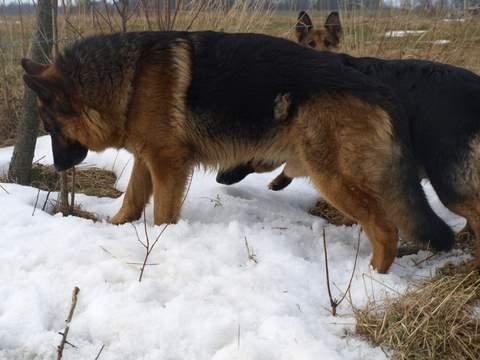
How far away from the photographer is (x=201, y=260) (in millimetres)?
2773

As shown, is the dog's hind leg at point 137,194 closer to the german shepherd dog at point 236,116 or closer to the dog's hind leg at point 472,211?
the german shepherd dog at point 236,116

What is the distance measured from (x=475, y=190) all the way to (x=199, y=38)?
2067 mm

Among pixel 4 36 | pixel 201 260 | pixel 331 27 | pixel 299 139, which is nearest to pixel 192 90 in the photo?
pixel 299 139

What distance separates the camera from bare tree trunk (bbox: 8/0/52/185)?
13.8 feet

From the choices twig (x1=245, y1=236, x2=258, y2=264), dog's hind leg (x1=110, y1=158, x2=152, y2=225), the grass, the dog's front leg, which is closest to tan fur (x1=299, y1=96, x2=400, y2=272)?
the grass

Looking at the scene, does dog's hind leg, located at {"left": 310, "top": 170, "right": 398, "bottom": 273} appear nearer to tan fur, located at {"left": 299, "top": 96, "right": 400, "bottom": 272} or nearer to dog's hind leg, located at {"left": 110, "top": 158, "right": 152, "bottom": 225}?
tan fur, located at {"left": 299, "top": 96, "right": 400, "bottom": 272}

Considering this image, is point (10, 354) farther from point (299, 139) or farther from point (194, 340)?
point (299, 139)

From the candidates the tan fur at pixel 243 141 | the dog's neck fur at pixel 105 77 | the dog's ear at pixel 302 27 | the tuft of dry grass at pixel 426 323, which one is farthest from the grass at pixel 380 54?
the dog's neck fur at pixel 105 77

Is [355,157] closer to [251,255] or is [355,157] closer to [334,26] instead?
[251,255]

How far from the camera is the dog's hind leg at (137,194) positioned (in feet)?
12.5

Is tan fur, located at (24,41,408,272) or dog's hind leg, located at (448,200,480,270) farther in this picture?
dog's hind leg, located at (448,200,480,270)

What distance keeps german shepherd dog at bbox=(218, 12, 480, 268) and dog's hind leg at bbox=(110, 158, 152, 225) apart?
1145mm

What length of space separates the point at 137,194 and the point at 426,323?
228cm

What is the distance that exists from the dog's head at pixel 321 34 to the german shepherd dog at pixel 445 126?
7.74 ft
